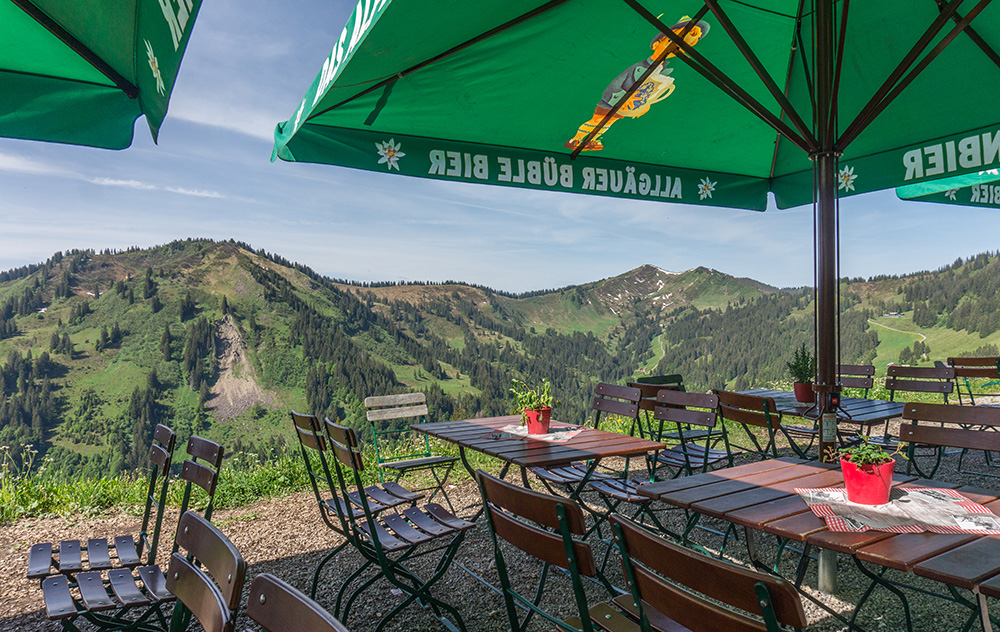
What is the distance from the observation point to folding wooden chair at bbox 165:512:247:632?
104 cm

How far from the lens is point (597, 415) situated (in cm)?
438

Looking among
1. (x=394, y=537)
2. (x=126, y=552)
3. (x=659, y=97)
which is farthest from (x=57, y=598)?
(x=659, y=97)

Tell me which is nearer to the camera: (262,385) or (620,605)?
(620,605)

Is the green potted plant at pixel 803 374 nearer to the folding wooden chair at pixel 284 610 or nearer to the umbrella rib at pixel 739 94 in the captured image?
the umbrella rib at pixel 739 94

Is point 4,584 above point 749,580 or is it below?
below

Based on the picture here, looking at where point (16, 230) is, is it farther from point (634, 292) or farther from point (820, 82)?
point (820, 82)

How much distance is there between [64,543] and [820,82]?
3832mm

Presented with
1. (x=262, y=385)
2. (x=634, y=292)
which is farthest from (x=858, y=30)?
(x=262, y=385)

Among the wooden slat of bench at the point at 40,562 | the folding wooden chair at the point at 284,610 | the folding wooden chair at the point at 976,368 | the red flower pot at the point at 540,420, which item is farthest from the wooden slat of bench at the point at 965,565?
the folding wooden chair at the point at 976,368

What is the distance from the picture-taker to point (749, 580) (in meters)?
1.11

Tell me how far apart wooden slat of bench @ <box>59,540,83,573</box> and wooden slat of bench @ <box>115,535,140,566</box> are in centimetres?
14

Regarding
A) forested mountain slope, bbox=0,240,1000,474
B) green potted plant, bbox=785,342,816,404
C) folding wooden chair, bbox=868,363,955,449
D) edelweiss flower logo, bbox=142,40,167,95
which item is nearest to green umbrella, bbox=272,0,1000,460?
edelweiss flower logo, bbox=142,40,167,95

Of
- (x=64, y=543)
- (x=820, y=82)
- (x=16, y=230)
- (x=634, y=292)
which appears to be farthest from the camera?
(x=16, y=230)

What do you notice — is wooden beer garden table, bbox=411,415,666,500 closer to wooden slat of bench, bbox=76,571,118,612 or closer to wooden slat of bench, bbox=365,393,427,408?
wooden slat of bench, bbox=365,393,427,408
